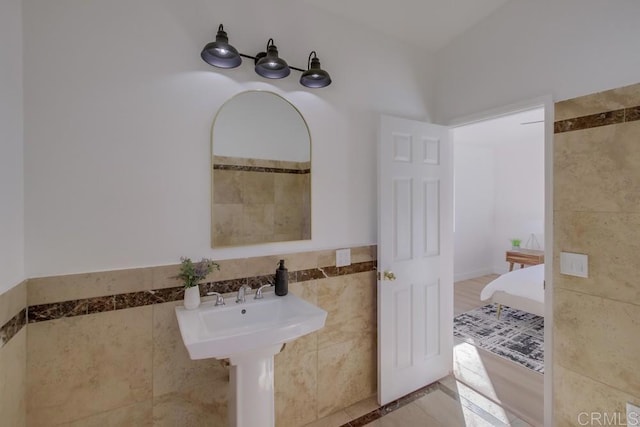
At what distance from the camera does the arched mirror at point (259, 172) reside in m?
1.66

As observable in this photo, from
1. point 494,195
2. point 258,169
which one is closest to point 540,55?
point 258,169

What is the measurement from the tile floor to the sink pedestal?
68cm

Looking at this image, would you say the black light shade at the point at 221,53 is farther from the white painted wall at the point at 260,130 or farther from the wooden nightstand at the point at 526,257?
the wooden nightstand at the point at 526,257

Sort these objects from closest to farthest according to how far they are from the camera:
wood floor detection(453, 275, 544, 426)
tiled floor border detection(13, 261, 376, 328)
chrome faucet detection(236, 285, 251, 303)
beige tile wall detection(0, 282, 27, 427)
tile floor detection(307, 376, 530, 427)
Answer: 1. beige tile wall detection(0, 282, 27, 427)
2. tiled floor border detection(13, 261, 376, 328)
3. chrome faucet detection(236, 285, 251, 303)
4. tile floor detection(307, 376, 530, 427)
5. wood floor detection(453, 275, 544, 426)

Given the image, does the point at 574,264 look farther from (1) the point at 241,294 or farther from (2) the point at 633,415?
(1) the point at 241,294

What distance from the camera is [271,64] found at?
5.34ft

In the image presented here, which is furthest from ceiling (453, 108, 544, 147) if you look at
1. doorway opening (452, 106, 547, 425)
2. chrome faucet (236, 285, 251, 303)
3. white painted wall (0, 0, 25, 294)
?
white painted wall (0, 0, 25, 294)

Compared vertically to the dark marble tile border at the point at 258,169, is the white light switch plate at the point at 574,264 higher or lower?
lower

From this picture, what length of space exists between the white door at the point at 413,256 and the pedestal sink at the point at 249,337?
33.4 inches

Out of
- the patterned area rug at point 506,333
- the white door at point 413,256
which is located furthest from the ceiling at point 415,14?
the patterned area rug at point 506,333

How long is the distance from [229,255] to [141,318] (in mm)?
522

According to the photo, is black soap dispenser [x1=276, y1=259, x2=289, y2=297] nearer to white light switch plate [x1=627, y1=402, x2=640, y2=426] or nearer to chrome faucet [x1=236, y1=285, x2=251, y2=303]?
chrome faucet [x1=236, y1=285, x2=251, y2=303]

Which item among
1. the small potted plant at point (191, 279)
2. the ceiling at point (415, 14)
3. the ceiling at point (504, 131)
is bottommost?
the small potted plant at point (191, 279)

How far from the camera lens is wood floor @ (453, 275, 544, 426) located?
6.80 feet
